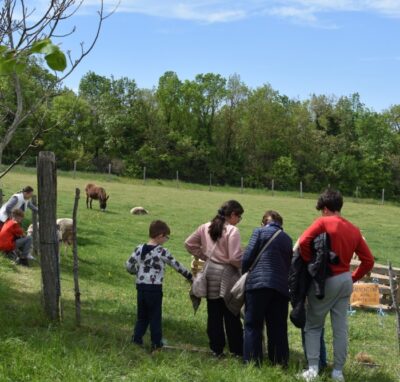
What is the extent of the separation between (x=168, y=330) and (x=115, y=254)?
6922 mm

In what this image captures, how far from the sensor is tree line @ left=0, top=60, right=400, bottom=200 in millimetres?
66688

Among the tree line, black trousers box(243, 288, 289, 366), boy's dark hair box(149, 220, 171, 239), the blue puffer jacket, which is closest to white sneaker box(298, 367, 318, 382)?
black trousers box(243, 288, 289, 366)

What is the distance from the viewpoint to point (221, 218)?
6.40 m

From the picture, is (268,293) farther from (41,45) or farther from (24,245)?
(24,245)

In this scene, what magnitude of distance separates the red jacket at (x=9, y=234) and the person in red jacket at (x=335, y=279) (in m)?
7.25

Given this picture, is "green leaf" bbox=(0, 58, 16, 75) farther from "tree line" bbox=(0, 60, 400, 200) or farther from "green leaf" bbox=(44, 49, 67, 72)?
"tree line" bbox=(0, 60, 400, 200)

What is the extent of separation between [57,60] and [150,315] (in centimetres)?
398

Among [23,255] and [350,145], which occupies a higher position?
[350,145]

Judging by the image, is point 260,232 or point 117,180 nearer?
point 260,232

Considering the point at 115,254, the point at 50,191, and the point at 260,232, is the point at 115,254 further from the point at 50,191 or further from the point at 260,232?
the point at 260,232

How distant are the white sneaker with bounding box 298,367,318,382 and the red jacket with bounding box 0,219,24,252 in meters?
7.34

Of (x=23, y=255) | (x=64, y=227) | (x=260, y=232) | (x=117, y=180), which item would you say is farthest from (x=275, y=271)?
(x=117, y=180)

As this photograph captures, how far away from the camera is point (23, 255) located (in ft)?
37.3

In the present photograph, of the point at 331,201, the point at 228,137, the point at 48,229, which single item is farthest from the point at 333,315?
the point at 228,137
